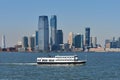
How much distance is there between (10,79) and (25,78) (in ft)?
16.4

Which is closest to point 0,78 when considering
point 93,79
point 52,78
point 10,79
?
point 10,79

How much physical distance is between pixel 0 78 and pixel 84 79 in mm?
20808

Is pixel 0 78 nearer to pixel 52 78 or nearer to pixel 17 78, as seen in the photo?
pixel 17 78

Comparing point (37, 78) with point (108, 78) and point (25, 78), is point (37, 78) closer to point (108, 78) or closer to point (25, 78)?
point (25, 78)

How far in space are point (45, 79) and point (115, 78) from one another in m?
17.3

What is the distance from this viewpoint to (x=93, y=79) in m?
133

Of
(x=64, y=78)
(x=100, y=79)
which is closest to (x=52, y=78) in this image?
(x=64, y=78)

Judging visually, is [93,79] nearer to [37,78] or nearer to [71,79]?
[71,79]

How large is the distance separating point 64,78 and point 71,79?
313cm

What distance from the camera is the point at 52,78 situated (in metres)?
138

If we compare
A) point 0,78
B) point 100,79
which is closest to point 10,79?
point 0,78

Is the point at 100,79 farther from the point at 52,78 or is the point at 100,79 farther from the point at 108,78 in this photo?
the point at 52,78

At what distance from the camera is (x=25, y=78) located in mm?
136875

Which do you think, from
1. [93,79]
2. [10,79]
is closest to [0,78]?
[10,79]
